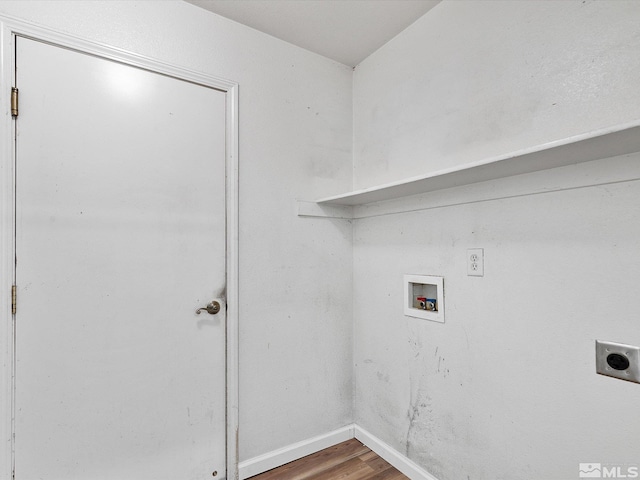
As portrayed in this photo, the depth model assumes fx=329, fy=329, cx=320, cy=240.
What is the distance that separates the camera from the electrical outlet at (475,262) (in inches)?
59.6

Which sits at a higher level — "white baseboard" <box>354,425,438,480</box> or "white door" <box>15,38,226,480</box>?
"white door" <box>15,38,226,480</box>

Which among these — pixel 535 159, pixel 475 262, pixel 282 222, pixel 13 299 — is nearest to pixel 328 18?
pixel 282 222

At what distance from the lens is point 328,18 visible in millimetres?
1810

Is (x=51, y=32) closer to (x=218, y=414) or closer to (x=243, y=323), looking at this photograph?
(x=243, y=323)

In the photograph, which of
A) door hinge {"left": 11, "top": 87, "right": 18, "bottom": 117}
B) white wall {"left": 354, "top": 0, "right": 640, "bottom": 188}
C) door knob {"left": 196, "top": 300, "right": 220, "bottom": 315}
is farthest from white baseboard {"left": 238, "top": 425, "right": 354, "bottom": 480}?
door hinge {"left": 11, "top": 87, "right": 18, "bottom": 117}

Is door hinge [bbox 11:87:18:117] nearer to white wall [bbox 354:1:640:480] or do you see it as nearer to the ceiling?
the ceiling

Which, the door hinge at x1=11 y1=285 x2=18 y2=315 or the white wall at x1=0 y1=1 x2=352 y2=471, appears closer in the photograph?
the door hinge at x1=11 y1=285 x2=18 y2=315

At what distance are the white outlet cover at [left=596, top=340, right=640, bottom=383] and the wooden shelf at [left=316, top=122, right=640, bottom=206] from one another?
647 mm

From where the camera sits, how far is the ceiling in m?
1.71

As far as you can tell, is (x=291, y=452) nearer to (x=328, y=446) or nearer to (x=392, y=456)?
(x=328, y=446)

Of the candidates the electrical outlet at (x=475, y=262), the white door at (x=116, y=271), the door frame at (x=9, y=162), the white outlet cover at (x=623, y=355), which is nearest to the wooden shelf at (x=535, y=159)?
the electrical outlet at (x=475, y=262)

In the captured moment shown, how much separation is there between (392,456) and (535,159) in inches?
68.7

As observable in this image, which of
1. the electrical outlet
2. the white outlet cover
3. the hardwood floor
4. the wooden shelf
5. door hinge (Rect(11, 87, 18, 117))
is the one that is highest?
door hinge (Rect(11, 87, 18, 117))

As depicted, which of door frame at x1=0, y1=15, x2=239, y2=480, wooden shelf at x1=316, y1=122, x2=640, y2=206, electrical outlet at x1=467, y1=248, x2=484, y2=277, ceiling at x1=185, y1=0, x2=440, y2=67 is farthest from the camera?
ceiling at x1=185, y1=0, x2=440, y2=67
